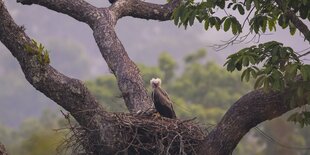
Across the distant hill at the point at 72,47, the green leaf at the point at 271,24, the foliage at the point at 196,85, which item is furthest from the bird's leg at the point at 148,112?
the distant hill at the point at 72,47

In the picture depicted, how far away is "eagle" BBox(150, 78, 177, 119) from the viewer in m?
6.95

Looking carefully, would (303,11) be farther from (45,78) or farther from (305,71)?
(45,78)

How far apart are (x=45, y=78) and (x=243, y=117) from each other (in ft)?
5.15

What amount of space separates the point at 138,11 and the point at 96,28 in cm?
74

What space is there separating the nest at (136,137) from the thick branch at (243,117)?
37cm

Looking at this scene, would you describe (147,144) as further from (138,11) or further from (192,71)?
(192,71)

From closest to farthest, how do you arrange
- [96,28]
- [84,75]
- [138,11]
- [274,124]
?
[96,28] → [138,11] → [274,124] → [84,75]

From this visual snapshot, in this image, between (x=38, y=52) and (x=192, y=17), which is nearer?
(x=192, y=17)

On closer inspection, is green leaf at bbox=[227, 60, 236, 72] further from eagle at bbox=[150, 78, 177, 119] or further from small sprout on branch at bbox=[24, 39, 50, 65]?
eagle at bbox=[150, 78, 177, 119]

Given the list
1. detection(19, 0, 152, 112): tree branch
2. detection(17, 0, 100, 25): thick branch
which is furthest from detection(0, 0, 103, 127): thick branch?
detection(17, 0, 100, 25): thick branch

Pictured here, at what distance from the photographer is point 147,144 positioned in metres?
6.05

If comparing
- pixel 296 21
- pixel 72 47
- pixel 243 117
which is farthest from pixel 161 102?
pixel 72 47

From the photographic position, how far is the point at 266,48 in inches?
194

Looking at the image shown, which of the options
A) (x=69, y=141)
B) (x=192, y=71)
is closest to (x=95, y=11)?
(x=69, y=141)
